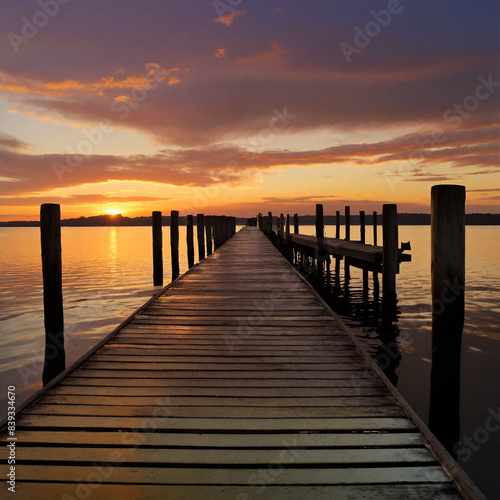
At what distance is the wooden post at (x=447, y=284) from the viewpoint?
430cm

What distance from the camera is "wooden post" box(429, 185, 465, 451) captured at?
14.1ft

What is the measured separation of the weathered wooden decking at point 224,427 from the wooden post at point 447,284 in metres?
1.01

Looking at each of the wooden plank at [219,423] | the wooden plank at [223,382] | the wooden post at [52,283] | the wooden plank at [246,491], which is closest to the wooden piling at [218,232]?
the wooden post at [52,283]

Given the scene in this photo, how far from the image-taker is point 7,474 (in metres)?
2.31

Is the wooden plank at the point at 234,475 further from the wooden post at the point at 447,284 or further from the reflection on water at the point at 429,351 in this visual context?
the reflection on water at the point at 429,351

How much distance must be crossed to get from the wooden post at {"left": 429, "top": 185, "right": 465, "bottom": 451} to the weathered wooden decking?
101 centimetres

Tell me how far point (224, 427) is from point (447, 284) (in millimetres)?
2845

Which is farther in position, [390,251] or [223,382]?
[390,251]

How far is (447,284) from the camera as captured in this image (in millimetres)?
4312

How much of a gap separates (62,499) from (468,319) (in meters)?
12.9

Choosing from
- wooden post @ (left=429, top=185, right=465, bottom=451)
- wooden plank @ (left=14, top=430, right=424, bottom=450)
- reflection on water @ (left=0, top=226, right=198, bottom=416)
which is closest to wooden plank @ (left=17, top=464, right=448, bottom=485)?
wooden plank @ (left=14, top=430, right=424, bottom=450)

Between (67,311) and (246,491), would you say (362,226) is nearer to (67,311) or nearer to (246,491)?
(67,311)

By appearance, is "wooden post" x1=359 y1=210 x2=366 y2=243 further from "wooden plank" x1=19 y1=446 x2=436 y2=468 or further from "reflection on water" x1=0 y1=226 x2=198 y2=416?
"wooden plank" x1=19 y1=446 x2=436 y2=468

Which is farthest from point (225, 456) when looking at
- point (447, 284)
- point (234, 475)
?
point (447, 284)
